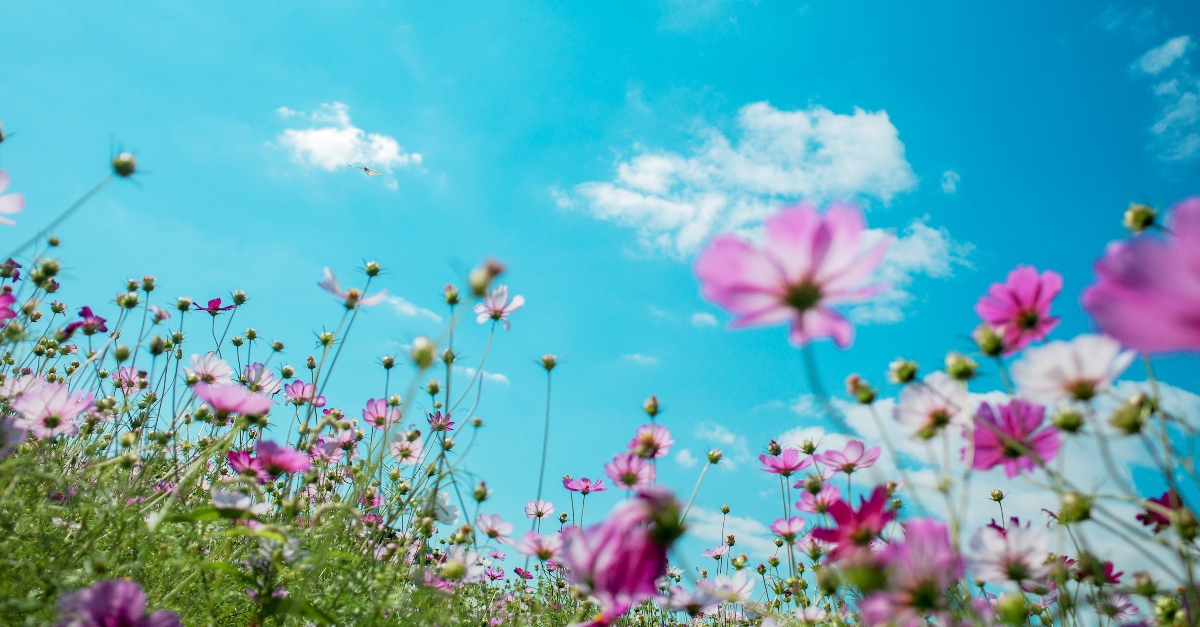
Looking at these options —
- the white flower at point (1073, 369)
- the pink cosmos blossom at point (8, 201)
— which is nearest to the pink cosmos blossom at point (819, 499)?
the white flower at point (1073, 369)

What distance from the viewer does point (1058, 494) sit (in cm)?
76

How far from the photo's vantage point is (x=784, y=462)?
1.73 metres

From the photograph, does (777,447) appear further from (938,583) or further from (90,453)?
(90,453)

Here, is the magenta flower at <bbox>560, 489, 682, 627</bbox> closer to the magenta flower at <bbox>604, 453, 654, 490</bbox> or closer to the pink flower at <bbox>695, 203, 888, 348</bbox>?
the pink flower at <bbox>695, 203, 888, 348</bbox>

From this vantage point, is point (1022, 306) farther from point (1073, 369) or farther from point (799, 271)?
point (799, 271)

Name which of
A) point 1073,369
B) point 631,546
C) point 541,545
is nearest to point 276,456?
point 541,545

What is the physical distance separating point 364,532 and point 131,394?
1.45 m

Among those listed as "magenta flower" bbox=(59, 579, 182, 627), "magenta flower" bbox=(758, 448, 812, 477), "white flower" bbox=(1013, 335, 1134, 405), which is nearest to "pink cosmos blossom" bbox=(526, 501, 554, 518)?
"magenta flower" bbox=(758, 448, 812, 477)

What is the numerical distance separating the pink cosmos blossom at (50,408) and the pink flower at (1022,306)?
6.07 ft

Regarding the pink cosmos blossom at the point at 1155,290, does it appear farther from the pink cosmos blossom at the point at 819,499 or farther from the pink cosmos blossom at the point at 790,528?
the pink cosmos blossom at the point at 790,528

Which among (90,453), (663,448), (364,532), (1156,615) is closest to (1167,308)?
(1156,615)

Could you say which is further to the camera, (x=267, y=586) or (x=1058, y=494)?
(x=267, y=586)

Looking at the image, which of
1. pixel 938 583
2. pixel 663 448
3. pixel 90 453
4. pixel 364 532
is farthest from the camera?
pixel 364 532

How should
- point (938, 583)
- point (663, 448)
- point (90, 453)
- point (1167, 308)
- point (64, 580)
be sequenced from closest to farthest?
point (1167, 308)
point (938, 583)
point (64, 580)
point (663, 448)
point (90, 453)
